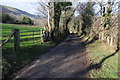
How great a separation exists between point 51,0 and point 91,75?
523 inches

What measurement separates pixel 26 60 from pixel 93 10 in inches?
833

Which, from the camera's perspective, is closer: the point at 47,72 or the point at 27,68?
the point at 47,72

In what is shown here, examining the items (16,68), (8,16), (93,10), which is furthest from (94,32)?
(8,16)

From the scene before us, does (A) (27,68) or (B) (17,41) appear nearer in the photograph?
(A) (27,68)

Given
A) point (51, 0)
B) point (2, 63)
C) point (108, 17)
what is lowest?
point (2, 63)

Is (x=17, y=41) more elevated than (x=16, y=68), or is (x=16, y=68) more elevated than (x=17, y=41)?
(x=17, y=41)

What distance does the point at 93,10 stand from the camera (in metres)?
24.0

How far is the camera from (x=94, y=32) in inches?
709

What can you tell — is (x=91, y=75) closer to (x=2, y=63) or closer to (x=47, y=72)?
(x=47, y=72)

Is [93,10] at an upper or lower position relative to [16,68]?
upper

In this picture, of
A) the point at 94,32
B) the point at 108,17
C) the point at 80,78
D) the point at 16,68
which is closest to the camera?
the point at 80,78

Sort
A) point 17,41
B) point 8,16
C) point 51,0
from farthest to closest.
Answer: point 8,16 < point 51,0 < point 17,41

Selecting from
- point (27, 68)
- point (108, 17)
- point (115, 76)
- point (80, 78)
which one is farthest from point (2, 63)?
point (108, 17)

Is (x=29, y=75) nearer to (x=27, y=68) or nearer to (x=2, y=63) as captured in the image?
(x=27, y=68)
